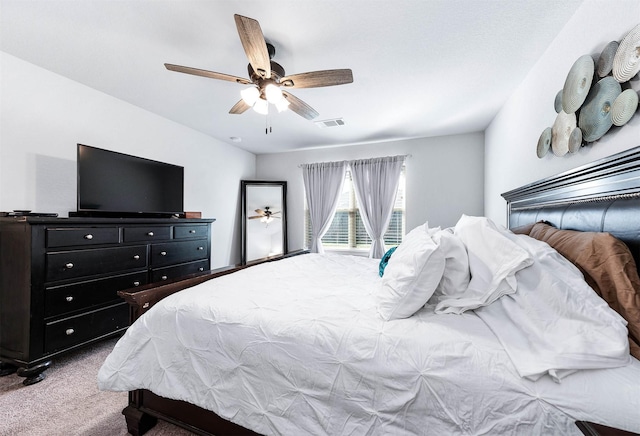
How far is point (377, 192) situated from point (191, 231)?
2.86 metres

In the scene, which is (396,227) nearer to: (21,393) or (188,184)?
(188,184)

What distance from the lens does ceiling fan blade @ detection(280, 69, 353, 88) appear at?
70.1 inches

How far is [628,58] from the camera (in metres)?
1.16

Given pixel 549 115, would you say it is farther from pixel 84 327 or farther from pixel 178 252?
pixel 84 327

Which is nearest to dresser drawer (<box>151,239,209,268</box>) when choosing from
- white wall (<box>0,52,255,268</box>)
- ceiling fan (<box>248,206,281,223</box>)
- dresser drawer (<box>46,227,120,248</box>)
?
dresser drawer (<box>46,227,120,248</box>)

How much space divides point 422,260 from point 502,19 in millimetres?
1778

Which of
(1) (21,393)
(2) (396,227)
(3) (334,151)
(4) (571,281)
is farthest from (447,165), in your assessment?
(1) (21,393)

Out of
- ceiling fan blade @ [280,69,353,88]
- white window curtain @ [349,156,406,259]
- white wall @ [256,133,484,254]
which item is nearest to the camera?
ceiling fan blade @ [280,69,353,88]

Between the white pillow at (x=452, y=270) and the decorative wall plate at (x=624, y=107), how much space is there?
0.94 meters

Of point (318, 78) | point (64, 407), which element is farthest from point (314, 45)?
point (64, 407)

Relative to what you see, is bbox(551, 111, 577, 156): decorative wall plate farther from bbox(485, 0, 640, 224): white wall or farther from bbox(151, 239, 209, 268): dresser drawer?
bbox(151, 239, 209, 268): dresser drawer

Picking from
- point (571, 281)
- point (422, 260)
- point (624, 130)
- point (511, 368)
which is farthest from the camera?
point (624, 130)

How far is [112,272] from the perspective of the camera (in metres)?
2.37

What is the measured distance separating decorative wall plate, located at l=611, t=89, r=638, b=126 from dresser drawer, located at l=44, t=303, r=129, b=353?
12.2ft
